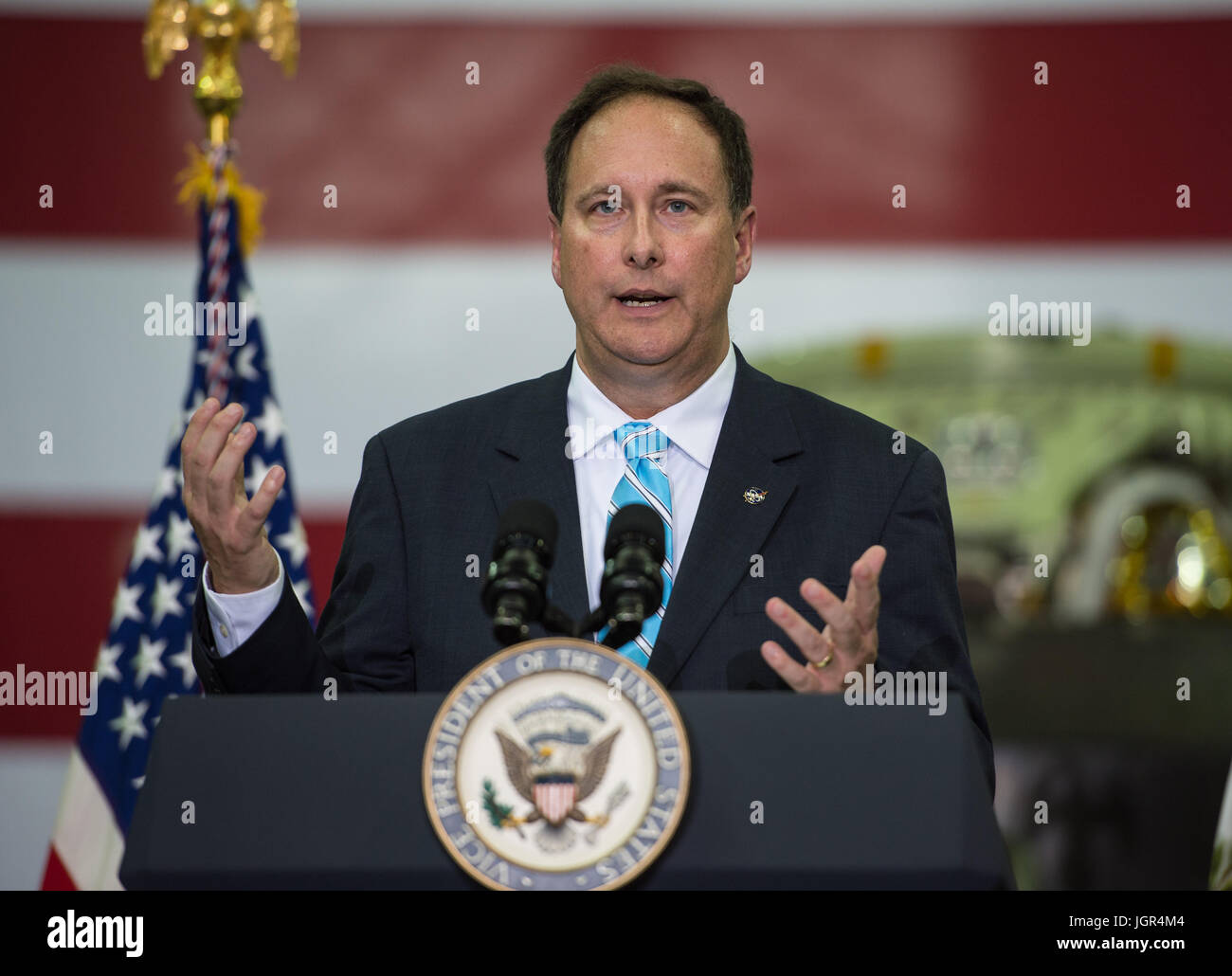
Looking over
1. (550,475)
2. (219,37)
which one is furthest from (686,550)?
(219,37)

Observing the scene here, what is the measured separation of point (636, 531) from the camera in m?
1.29

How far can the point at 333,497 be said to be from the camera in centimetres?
376

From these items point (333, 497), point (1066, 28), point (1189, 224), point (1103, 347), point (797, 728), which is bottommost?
point (797, 728)

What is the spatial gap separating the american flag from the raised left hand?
5.60 feet

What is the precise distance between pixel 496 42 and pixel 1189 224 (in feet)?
6.18

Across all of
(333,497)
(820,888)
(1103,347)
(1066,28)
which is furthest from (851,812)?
(1066,28)

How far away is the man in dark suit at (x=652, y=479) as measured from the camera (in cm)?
164

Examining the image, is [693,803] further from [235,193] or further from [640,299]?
[235,193]

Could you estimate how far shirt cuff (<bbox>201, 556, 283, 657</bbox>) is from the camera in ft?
4.95

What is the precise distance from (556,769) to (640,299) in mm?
877

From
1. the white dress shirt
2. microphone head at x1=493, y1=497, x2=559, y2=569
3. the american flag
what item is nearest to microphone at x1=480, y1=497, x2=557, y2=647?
microphone head at x1=493, y1=497, x2=559, y2=569

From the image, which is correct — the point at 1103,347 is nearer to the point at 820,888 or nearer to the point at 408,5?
the point at 408,5

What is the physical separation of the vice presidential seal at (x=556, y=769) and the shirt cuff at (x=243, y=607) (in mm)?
409

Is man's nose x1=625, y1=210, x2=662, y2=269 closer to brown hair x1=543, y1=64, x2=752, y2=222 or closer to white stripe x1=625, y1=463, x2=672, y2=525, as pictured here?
brown hair x1=543, y1=64, x2=752, y2=222
